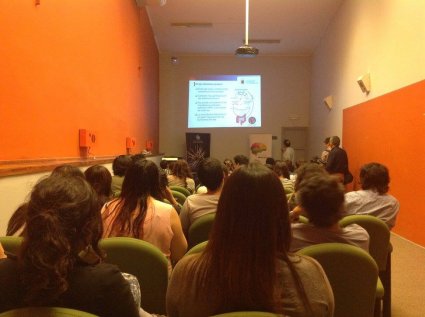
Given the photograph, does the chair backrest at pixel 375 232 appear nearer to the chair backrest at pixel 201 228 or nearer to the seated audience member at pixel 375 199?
the seated audience member at pixel 375 199

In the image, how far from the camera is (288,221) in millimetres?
1185

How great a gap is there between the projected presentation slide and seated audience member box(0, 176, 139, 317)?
1008 centimetres

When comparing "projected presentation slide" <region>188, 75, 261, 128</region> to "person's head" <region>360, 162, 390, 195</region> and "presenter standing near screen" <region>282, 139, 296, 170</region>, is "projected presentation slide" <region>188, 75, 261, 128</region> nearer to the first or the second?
"presenter standing near screen" <region>282, 139, 296, 170</region>

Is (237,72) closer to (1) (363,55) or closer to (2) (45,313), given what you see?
(1) (363,55)

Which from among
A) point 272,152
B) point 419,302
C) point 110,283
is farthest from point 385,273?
point 272,152

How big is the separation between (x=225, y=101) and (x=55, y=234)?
404 inches

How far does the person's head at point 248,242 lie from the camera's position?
108 cm

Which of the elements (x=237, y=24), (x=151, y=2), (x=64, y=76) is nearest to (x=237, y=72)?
(x=237, y=24)

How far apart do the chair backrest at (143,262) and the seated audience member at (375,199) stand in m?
1.67

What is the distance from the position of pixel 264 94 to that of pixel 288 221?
426 inches

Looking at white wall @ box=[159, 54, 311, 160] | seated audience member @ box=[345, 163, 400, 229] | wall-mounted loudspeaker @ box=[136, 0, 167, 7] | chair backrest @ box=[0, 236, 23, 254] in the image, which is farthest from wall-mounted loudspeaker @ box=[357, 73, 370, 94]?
chair backrest @ box=[0, 236, 23, 254]

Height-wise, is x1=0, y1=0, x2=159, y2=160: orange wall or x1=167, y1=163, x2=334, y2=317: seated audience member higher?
x1=0, y1=0, x2=159, y2=160: orange wall

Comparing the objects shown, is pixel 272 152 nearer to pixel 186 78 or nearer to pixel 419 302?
pixel 186 78

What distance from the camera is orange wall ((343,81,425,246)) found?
4652 millimetres
